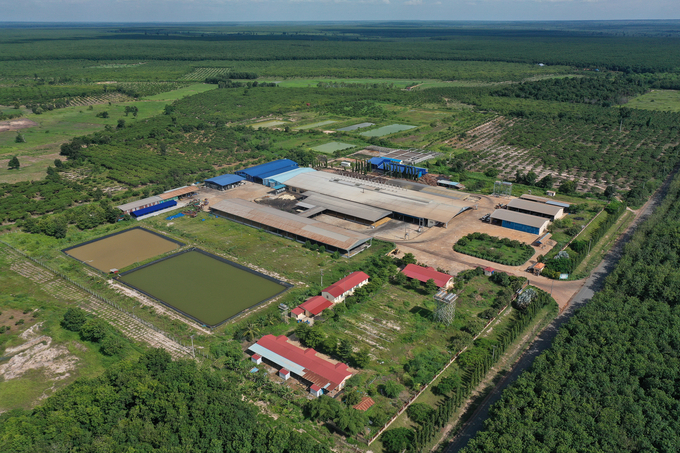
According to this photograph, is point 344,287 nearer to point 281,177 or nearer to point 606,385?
point 606,385

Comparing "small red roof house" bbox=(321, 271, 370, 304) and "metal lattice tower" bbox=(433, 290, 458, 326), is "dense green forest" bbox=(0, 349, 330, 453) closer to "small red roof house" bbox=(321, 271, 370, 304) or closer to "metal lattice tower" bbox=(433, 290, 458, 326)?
"small red roof house" bbox=(321, 271, 370, 304)

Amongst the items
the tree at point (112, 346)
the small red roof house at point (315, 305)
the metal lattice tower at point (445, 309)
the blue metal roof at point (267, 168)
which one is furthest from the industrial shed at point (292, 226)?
the tree at point (112, 346)

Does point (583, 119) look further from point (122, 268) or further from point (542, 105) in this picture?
point (122, 268)

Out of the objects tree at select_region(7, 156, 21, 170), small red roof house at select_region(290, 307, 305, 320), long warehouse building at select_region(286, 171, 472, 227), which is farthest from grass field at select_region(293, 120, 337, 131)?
small red roof house at select_region(290, 307, 305, 320)

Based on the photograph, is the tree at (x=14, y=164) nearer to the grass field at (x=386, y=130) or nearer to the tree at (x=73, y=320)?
the tree at (x=73, y=320)

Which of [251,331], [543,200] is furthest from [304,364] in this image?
[543,200]

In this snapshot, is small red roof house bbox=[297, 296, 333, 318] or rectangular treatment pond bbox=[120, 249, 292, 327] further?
rectangular treatment pond bbox=[120, 249, 292, 327]
